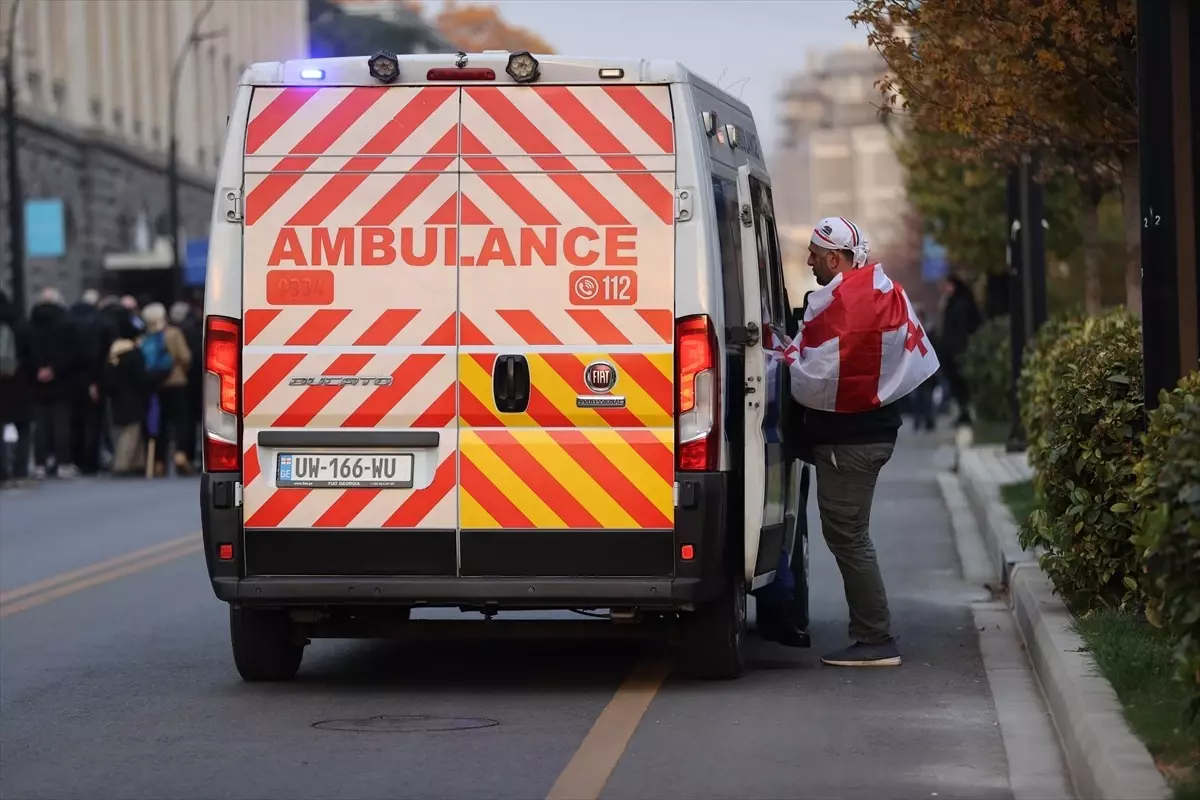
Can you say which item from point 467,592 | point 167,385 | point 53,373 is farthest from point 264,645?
point 167,385

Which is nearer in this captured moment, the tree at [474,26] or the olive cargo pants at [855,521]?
the olive cargo pants at [855,521]

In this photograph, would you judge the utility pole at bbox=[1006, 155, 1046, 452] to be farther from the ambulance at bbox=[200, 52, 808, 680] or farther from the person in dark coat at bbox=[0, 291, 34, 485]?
the ambulance at bbox=[200, 52, 808, 680]

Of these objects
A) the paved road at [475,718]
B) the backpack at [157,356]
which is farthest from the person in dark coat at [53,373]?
the paved road at [475,718]

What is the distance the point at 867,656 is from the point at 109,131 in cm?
4633

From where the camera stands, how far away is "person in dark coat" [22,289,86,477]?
86.9 feet

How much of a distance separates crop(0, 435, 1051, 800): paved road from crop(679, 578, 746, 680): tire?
0.10m

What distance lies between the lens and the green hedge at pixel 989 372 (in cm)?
2973

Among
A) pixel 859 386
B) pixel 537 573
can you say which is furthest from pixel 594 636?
pixel 859 386

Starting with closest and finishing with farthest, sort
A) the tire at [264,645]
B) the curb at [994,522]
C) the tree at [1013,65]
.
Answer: the tire at [264,645], the tree at [1013,65], the curb at [994,522]

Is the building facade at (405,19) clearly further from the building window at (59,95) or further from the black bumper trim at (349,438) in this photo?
the black bumper trim at (349,438)

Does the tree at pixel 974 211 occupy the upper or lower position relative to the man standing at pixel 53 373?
upper

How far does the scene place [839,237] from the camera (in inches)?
404

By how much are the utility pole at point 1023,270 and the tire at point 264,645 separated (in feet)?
44.0

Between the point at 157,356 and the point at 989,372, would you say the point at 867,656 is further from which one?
the point at 989,372
